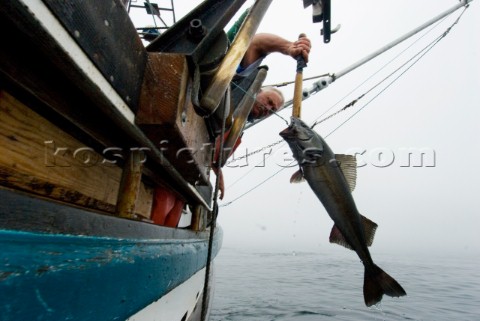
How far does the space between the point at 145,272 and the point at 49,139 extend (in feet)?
2.35

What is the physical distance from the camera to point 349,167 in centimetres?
405

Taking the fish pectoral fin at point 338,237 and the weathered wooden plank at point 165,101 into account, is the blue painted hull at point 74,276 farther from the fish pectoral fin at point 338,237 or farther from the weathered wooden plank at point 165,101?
the fish pectoral fin at point 338,237

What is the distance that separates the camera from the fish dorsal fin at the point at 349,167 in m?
4.02

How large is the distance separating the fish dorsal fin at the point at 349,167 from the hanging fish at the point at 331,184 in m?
0.03

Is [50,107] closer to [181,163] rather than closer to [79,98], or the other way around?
[79,98]

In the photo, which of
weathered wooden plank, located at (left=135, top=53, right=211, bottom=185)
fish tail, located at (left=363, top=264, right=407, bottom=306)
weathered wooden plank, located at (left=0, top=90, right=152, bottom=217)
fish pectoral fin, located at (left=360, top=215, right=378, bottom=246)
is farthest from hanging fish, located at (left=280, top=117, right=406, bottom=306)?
weathered wooden plank, located at (left=0, top=90, right=152, bottom=217)

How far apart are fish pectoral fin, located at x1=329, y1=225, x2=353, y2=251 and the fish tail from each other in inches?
17.8

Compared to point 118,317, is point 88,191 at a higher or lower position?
higher

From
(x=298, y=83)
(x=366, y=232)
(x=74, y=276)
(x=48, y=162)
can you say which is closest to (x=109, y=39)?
(x=48, y=162)

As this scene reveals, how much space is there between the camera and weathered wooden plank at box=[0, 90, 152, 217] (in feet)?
3.31

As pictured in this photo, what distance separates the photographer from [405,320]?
23.1ft

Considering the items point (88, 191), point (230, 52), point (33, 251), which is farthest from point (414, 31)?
point (33, 251)

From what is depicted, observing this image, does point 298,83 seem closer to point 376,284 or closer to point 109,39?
point 109,39

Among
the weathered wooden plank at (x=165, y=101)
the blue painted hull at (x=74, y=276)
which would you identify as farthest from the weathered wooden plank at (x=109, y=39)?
the blue painted hull at (x=74, y=276)
